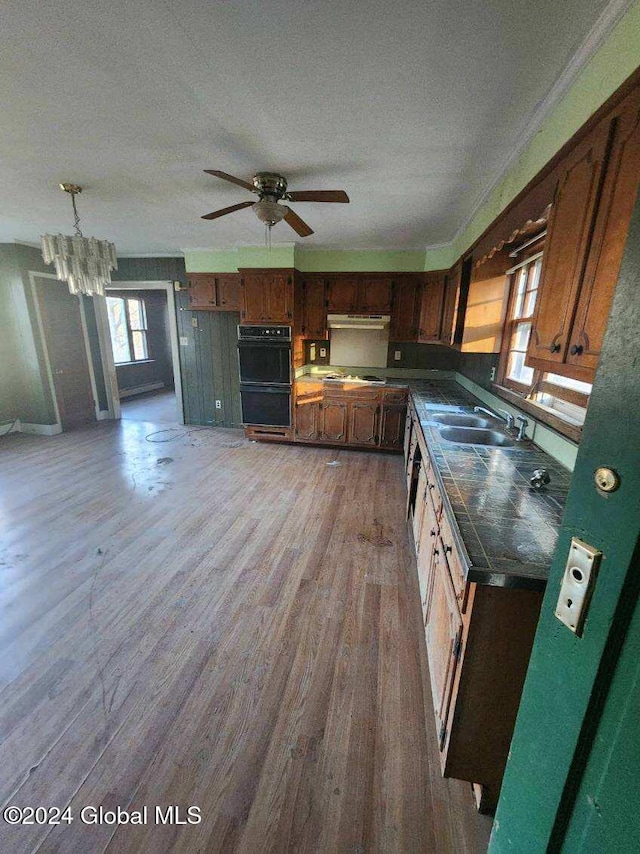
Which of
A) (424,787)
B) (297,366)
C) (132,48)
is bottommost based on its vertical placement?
(424,787)

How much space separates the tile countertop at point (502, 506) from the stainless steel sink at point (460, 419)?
50 cm

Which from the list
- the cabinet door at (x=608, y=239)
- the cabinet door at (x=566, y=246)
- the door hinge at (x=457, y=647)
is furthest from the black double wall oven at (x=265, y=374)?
the door hinge at (x=457, y=647)

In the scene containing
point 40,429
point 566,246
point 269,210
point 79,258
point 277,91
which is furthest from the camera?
point 40,429

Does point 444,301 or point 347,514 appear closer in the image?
point 347,514

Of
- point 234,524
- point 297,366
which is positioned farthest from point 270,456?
point 234,524

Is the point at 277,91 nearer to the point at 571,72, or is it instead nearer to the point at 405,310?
the point at 571,72

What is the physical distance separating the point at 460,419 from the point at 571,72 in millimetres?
1978

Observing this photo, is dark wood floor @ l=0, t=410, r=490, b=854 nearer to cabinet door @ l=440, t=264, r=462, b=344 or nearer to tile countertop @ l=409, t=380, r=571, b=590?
tile countertop @ l=409, t=380, r=571, b=590

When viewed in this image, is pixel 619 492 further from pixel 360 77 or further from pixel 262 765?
pixel 360 77

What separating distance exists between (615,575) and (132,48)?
2.24 metres

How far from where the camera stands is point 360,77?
1497 millimetres

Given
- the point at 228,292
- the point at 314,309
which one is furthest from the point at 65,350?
the point at 314,309

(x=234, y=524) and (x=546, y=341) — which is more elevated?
(x=546, y=341)

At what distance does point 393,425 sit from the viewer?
4410 mm
